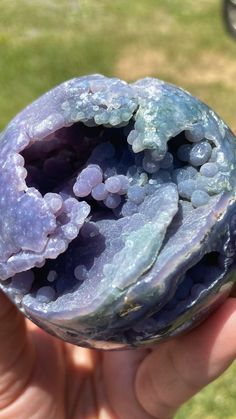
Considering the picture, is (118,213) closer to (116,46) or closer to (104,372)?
(104,372)

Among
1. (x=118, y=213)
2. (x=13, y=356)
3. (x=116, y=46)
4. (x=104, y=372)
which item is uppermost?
(x=118, y=213)

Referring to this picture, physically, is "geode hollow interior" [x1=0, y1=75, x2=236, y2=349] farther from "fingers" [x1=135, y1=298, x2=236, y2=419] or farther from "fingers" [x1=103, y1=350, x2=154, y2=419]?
"fingers" [x1=103, y1=350, x2=154, y2=419]

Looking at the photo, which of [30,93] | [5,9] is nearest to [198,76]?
[30,93]

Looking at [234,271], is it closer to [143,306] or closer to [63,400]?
[143,306]

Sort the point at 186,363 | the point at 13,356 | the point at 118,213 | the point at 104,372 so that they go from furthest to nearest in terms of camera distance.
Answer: the point at 104,372 < the point at 13,356 < the point at 186,363 < the point at 118,213

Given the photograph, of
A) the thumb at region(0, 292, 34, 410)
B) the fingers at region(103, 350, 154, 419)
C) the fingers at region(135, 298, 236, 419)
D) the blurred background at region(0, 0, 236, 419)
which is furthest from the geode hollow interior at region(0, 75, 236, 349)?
the blurred background at region(0, 0, 236, 419)

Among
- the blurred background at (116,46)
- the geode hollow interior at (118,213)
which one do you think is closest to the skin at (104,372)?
the geode hollow interior at (118,213)

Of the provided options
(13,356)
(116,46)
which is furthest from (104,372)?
(116,46)
